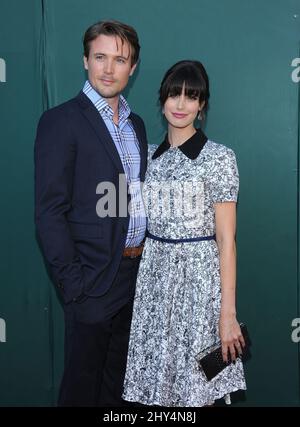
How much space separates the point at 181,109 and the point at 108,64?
324 millimetres

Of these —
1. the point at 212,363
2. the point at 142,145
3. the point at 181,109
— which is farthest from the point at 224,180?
the point at 212,363

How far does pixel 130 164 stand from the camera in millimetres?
2152

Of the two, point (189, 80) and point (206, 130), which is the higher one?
point (189, 80)

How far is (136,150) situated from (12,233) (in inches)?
31.4

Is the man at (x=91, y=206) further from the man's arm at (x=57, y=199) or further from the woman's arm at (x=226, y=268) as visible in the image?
the woman's arm at (x=226, y=268)

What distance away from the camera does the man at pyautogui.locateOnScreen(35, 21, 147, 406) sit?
1981mm

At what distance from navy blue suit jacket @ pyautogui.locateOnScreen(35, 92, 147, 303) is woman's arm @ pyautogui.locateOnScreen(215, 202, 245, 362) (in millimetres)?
363

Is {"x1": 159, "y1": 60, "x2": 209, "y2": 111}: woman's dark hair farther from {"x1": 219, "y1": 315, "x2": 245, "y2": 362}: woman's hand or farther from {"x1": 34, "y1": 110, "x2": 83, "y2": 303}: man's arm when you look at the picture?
{"x1": 219, "y1": 315, "x2": 245, "y2": 362}: woman's hand

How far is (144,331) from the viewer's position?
7.02ft

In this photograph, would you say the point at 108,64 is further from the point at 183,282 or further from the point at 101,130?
the point at 183,282

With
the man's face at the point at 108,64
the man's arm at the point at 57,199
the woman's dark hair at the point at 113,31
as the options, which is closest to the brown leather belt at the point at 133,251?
the man's arm at the point at 57,199

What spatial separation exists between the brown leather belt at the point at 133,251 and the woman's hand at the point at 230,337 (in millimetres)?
415

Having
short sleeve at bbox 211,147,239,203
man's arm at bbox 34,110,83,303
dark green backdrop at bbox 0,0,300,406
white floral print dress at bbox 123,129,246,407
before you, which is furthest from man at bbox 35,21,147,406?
dark green backdrop at bbox 0,0,300,406

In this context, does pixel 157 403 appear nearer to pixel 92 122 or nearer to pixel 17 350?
pixel 17 350
